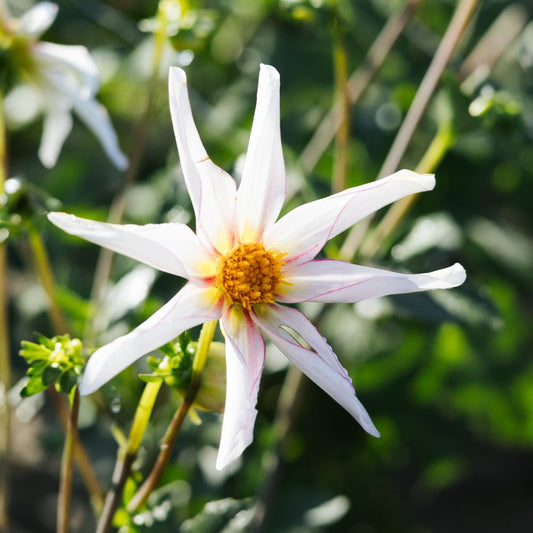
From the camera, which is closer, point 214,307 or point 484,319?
point 214,307

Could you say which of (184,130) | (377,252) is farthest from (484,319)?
(184,130)

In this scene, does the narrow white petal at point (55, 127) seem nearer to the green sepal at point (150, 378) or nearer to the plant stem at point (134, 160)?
the plant stem at point (134, 160)

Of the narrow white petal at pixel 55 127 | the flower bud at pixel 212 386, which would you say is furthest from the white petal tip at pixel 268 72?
the narrow white petal at pixel 55 127

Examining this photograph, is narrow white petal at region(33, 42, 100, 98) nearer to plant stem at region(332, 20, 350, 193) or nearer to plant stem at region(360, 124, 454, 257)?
plant stem at region(332, 20, 350, 193)

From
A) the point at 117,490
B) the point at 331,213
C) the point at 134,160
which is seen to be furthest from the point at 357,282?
the point at 134,160

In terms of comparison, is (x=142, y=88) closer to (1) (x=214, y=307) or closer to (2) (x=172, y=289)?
(2) (x=172, y=289)

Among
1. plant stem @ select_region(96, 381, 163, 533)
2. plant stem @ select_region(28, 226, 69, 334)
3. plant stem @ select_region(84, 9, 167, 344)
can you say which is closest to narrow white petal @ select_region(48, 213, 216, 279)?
plant stem @ select_region(96, 381, 163, 533)

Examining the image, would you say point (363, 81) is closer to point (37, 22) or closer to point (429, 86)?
point (429, 86)

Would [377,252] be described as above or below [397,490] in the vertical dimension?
above
